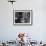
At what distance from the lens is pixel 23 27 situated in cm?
463

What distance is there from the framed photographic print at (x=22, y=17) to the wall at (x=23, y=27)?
0.11 metres

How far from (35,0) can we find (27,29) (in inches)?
42.2

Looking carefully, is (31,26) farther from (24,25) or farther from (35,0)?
(35,0)

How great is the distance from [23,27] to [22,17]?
1.18 ft

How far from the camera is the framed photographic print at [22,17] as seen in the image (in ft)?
15.1

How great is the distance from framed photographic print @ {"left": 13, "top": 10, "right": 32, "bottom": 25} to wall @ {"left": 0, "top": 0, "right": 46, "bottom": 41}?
108 mm

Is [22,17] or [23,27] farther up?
[22,17]

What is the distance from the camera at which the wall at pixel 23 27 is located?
4.60 metres

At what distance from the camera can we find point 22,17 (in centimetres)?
465

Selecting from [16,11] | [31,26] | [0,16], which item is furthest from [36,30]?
[0,16]

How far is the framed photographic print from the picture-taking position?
4.61 metres

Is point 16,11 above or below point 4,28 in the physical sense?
above

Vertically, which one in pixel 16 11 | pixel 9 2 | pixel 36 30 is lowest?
pixel 36 30

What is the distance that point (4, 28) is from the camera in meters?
4.65
